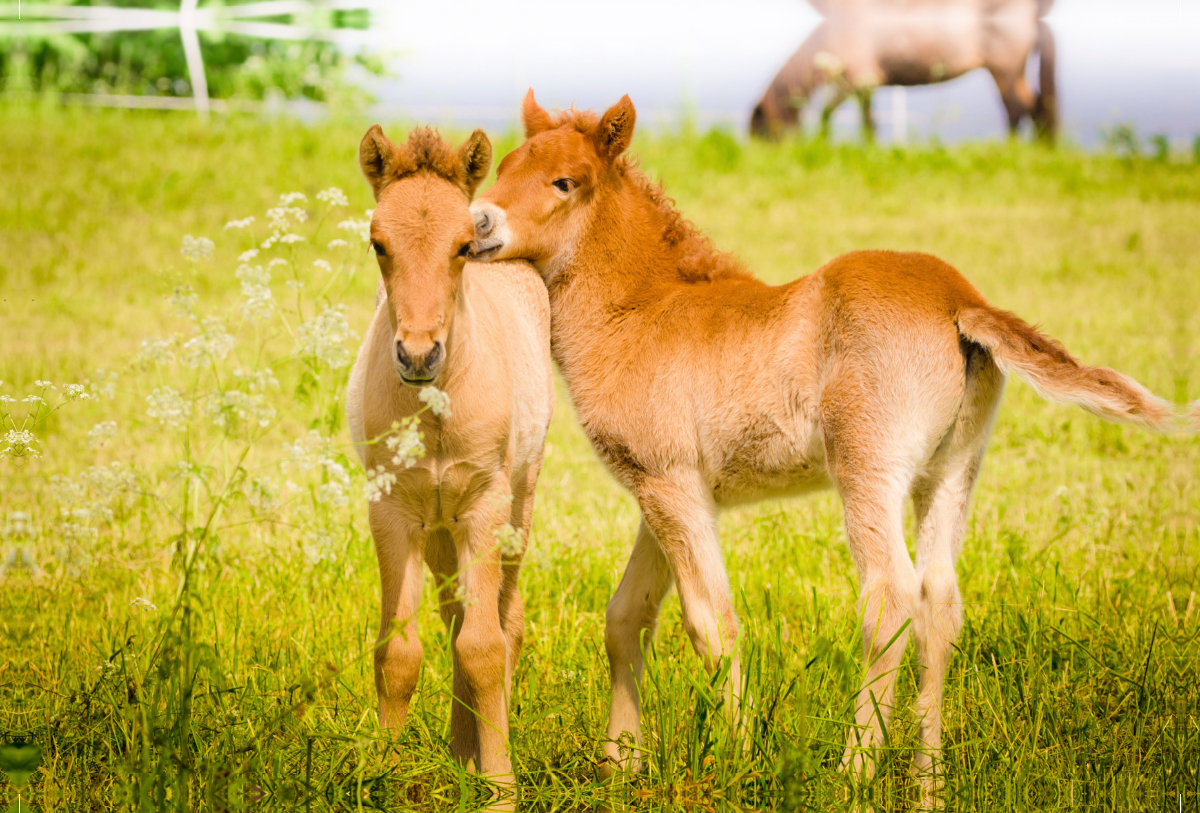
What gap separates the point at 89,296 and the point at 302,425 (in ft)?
11.1

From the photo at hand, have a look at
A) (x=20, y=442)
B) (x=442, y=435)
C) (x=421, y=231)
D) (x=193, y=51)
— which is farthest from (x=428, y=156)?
(x=193, y=51)

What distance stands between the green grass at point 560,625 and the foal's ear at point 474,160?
31.0 inches

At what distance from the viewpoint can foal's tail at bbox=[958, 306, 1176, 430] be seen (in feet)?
9.23

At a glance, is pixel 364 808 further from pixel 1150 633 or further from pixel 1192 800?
pixel 1150 633

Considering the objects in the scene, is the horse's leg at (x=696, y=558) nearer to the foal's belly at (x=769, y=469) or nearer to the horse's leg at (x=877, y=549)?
the foal's belly at (x=769, y=469)

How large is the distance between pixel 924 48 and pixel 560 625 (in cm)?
1287

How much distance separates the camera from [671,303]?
12.1 ft

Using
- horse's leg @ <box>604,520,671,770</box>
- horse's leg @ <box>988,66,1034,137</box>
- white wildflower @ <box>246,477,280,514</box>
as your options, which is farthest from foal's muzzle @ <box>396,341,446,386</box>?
horse's leg @ <box>988,66,1034,137</box>

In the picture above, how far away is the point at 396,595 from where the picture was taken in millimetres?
3107

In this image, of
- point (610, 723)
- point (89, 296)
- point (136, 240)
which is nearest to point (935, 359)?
point (610, 723)

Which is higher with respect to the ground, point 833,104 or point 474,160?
point 833,104

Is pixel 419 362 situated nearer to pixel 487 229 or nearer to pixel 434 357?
pixel 434 357

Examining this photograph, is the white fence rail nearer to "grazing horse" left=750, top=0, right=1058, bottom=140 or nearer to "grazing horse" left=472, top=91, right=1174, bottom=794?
"grazing horse" left=750, top=0, right=1058, bottom=140

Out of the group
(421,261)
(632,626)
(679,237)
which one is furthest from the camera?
(679,237)
